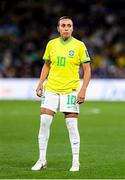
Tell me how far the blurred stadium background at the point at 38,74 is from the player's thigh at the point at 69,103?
935 mm

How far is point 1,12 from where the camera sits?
3556cm

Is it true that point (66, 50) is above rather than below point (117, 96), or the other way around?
above

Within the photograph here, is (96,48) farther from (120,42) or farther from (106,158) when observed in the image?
(106,158)

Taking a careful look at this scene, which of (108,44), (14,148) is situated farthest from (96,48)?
(14,148)

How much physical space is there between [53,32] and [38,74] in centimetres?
322

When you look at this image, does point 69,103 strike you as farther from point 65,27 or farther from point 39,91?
point 65,27

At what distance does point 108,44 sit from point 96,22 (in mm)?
1521

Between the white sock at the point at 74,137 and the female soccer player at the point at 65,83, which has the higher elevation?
the female soccer player at the point at 65,83

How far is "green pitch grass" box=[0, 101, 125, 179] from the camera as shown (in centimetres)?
1030

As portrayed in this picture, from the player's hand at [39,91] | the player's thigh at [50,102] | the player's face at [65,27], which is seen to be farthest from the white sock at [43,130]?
the player's face at [65,27]

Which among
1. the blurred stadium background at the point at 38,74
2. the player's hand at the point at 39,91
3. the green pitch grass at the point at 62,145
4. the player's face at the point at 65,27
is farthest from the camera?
the blurred stadium background at the point at 38,74

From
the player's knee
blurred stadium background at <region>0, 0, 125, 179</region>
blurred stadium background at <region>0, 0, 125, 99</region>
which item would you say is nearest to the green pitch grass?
blurred stadium background at <region>0, 0, 125, 179</region>

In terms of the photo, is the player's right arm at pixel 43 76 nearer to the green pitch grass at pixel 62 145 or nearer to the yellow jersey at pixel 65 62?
the yellow jersey at pixel 65 62

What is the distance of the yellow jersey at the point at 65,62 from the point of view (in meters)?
10.6
